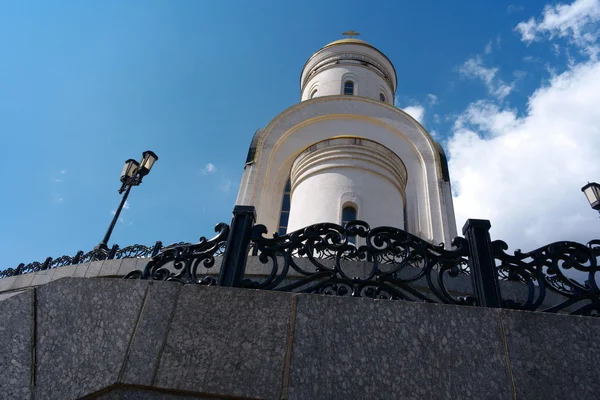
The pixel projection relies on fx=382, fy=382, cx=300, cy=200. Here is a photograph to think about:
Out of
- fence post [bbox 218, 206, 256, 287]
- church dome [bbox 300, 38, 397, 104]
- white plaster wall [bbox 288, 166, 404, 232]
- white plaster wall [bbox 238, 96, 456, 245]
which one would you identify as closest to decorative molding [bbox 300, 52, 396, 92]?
church dome [bbox 300, 38, 397, 104]

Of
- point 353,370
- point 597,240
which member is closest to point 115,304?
point 353,370

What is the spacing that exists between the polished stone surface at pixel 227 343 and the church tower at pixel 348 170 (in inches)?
253

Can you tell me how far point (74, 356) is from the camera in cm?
275

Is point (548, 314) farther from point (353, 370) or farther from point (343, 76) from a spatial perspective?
point (343, 76)

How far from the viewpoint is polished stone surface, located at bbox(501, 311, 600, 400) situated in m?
2.62

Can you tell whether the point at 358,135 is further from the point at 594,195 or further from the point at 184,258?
the point at 184,258

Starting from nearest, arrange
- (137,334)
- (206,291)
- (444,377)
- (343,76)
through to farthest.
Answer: (444,377), (137,334), (206,291), (343,76)

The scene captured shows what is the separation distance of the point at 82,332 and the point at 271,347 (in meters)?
1.42

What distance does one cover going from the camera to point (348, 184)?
9.82m

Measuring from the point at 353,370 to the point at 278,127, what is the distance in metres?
12.5

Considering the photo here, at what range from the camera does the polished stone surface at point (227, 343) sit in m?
2.65

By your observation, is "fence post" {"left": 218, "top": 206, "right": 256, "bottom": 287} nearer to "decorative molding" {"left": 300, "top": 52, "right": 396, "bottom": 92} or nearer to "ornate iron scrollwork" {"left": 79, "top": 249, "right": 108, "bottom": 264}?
"ornate iron scrollwork" {"left": 79, "top": 249, "right": 108, "bottom": 264}

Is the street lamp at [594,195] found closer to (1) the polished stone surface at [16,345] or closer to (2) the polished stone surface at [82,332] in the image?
(2) the polished stone surface at [82,332]

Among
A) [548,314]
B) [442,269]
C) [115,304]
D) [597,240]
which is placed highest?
[597,240]
